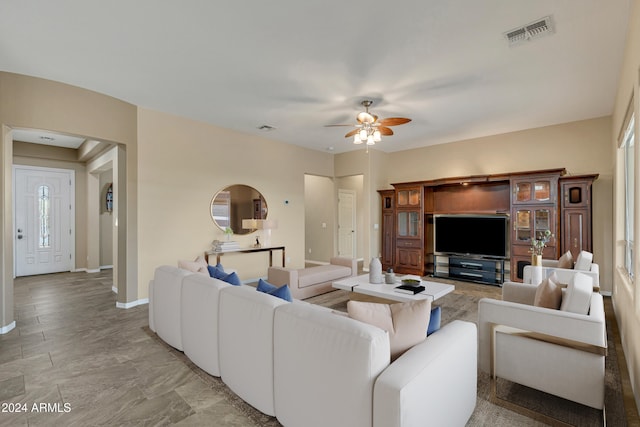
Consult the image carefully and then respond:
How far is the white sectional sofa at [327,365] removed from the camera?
1.38m

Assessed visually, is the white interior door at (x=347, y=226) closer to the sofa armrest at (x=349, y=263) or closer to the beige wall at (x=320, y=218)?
the beige wall at (x=320, y=218)

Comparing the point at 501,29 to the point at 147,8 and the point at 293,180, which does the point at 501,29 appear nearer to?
the point at 147,8

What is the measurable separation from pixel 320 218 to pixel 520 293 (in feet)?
18.6

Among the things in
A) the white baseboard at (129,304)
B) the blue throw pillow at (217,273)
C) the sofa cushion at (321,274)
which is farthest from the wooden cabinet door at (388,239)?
the white baseboard at (129,304)

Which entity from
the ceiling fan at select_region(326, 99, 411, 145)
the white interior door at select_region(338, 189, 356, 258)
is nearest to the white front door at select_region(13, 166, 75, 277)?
the white interior door at select_region(338, 189, 356, 258)

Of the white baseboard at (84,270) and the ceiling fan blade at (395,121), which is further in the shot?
the white baseboard at (84,270)

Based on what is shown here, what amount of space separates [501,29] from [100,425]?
4.22 m

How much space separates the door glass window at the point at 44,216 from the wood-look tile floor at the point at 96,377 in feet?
10.9

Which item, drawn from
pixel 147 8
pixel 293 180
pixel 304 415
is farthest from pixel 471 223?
pixel 147 8

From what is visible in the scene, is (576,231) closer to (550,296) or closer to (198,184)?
(550,296)

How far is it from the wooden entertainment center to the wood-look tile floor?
17.1ft

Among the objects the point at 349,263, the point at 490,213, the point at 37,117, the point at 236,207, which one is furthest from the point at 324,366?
the point at 490,213

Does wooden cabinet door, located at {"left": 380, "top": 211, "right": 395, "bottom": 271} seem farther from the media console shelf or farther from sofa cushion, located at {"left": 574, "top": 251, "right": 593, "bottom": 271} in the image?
sofa cushion, located at {"left": 574, "top": 251, "right": 593, "bottom": 271}

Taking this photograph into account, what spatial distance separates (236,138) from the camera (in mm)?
5754
